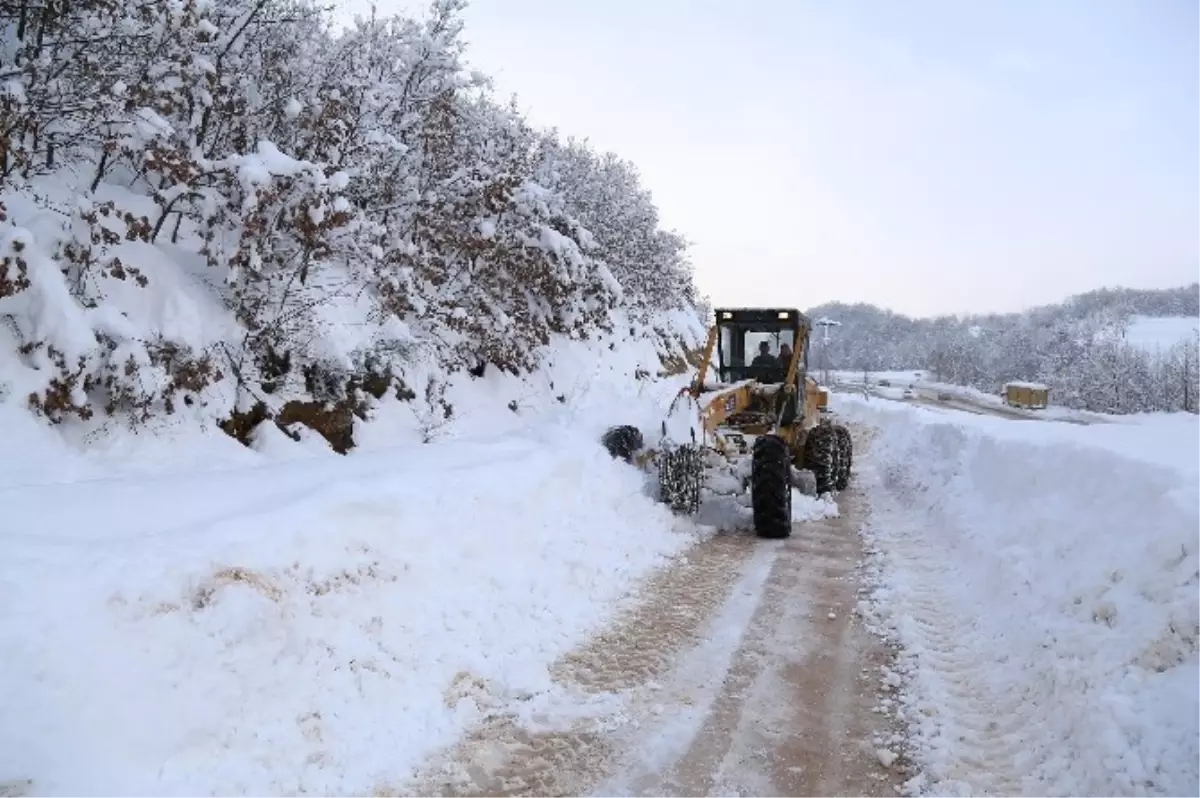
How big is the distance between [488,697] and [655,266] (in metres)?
30.0

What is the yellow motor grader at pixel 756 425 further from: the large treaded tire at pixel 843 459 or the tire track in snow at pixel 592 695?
the tire track in snow at pixel 592 695

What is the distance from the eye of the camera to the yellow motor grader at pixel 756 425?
10000 millimetres

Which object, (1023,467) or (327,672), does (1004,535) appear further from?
(327,672)

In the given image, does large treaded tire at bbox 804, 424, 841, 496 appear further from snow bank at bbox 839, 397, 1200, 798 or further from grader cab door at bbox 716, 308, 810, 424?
snow bank at bbox 839, 397, 1200, 798

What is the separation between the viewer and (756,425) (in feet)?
38.0

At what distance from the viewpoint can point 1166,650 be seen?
4492mm

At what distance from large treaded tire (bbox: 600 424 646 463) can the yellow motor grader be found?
15mm

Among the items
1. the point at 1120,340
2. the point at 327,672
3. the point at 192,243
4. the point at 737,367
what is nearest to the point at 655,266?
the point at 737,367

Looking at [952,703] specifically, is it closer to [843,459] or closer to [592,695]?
[592,695]

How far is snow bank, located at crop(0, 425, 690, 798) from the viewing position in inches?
147

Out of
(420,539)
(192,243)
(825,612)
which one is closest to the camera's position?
(420,539)

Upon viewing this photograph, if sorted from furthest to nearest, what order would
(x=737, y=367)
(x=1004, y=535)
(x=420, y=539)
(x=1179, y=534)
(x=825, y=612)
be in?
(x=737, y=367), (x=1004, y=535), (x=825, y=612), (x=420, y=539), (x=1179, y=534)

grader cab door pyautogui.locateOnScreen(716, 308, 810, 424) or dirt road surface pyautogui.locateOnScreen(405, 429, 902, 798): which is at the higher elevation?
grader cab door pyautogui.locateOnScreen(716, 308, 810, 424)

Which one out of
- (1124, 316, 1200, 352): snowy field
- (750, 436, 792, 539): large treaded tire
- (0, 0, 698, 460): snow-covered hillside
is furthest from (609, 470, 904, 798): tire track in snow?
(1124, 316, 1200, 352): snowy field
